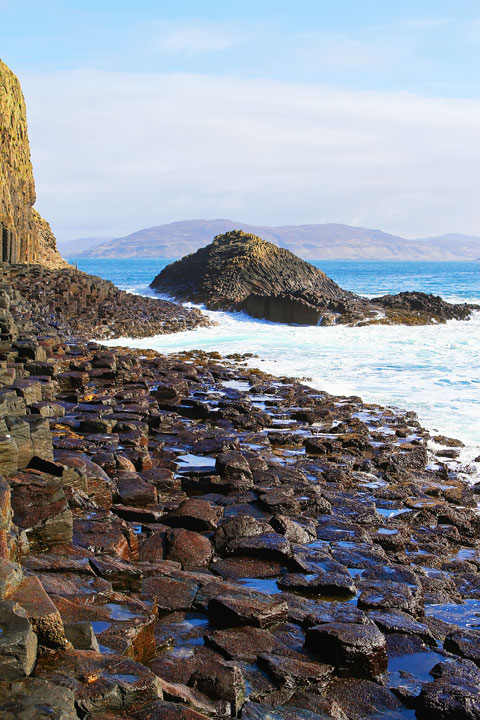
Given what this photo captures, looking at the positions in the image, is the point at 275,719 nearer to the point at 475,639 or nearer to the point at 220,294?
the point at 475,639

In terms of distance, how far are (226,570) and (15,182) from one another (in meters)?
48.7

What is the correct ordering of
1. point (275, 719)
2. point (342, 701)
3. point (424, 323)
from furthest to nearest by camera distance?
1. point (424, 323)
2. point (342, 701)
3. point (275, 719)

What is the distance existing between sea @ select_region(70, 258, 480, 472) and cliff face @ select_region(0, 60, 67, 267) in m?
16.6

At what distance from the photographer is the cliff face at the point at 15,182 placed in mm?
44578

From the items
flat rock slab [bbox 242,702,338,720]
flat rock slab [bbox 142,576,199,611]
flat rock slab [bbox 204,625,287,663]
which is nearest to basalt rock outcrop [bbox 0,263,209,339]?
flat rock slab [bbox 142,576,199,611]

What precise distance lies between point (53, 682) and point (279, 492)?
17.4 feet

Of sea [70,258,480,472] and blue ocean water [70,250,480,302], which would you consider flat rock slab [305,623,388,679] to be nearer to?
sea [70,258,480,472]

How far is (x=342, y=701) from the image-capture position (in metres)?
4.06

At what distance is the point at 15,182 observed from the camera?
162 ft

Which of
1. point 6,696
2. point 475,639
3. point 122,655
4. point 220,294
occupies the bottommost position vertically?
point 475,639

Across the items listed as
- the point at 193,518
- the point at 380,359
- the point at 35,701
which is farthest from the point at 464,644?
the point at 380,359

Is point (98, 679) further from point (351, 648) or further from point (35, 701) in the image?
point (351, 648)

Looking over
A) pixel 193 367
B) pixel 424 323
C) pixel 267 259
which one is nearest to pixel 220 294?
pixel 267 259

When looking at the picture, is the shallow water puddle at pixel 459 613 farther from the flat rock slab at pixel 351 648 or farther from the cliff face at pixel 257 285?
the cliff face at pixel 257 285
